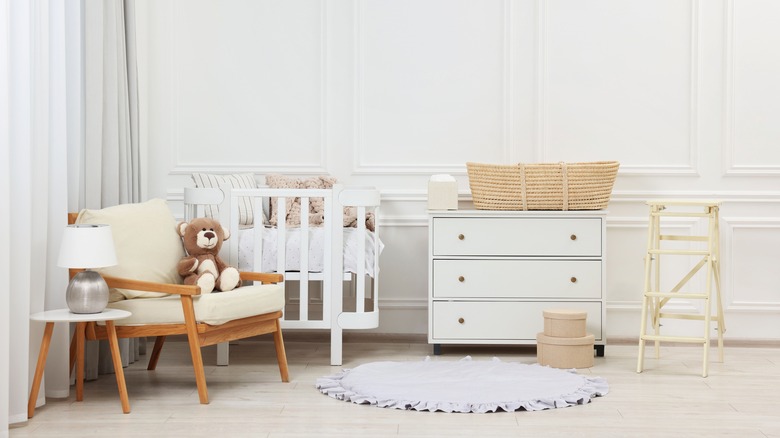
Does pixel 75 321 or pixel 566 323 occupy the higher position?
pixel 75 321

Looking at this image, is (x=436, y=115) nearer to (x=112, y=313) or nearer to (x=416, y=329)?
(x=416, y=329)

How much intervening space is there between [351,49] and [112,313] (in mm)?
2019

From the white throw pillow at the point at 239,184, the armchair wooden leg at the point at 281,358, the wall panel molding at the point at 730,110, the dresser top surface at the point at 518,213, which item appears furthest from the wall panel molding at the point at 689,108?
the armchair wooden leg at the point at 281,358

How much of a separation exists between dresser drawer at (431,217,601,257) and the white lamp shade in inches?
60.9

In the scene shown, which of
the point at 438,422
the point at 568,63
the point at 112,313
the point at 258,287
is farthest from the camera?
the point at 568,63

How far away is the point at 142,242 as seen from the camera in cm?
329

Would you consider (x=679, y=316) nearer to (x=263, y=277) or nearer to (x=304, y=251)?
(x=304, y=251)

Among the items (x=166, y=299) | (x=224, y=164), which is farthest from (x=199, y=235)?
(x=224, y=164)

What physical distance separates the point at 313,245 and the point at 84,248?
1.16 m

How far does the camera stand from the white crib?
145 inches

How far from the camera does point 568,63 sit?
432 cm

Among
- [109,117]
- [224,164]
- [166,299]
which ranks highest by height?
[109,117]

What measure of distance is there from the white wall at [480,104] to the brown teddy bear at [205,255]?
95cm

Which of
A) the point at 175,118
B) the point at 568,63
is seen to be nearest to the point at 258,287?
the point at 175,118
